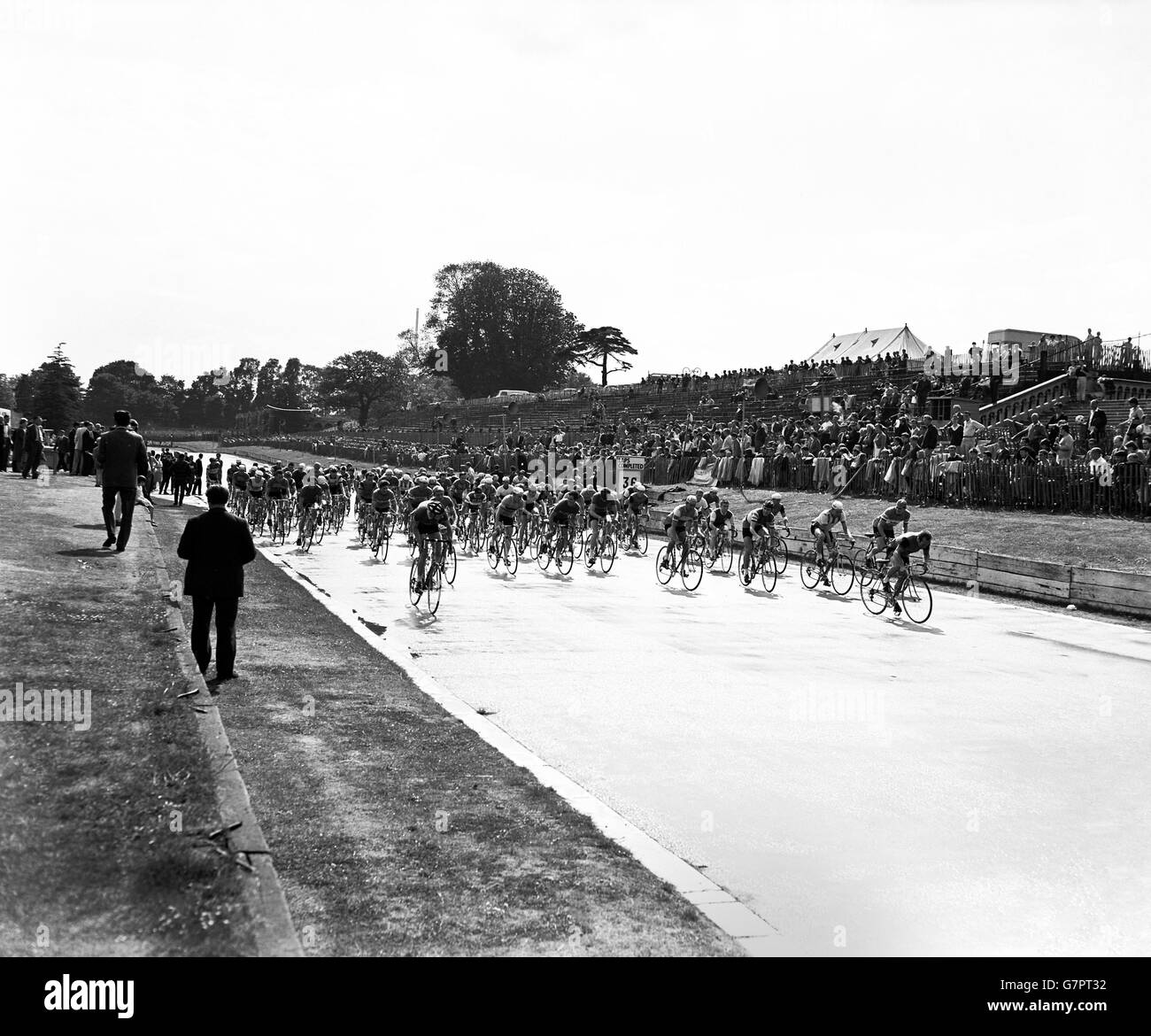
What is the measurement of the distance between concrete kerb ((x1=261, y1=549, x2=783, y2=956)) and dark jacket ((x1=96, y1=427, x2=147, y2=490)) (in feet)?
21.3

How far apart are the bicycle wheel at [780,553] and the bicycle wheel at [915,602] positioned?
4460 mm

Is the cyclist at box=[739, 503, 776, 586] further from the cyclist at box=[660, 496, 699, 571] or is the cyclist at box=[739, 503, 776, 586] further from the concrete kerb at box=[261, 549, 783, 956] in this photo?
the concrete kerb at box=[261, 549, 783, 956]

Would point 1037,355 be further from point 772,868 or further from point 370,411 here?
point 370,411

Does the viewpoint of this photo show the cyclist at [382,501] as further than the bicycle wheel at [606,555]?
Yes

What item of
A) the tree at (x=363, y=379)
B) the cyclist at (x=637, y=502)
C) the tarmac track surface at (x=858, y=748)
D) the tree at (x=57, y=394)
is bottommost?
the tarmac track surface at (x=858, y=748)

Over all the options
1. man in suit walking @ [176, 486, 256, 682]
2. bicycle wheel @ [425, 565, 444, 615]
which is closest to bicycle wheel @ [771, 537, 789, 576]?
bicycle wheel @ [425, 565, 444, 615]

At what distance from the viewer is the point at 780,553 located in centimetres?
2861

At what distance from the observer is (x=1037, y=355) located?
37344mm

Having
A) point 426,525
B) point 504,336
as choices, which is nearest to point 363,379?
point 504,336

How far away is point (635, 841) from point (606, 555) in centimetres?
1924

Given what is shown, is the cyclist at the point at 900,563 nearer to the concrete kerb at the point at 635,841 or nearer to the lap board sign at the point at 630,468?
the concrete kerb at the point at 635,841

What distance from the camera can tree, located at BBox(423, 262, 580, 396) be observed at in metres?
132

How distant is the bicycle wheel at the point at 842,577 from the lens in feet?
72.0

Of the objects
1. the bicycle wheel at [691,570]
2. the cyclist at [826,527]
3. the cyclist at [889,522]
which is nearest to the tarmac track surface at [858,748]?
the cyclist at [889,522]
